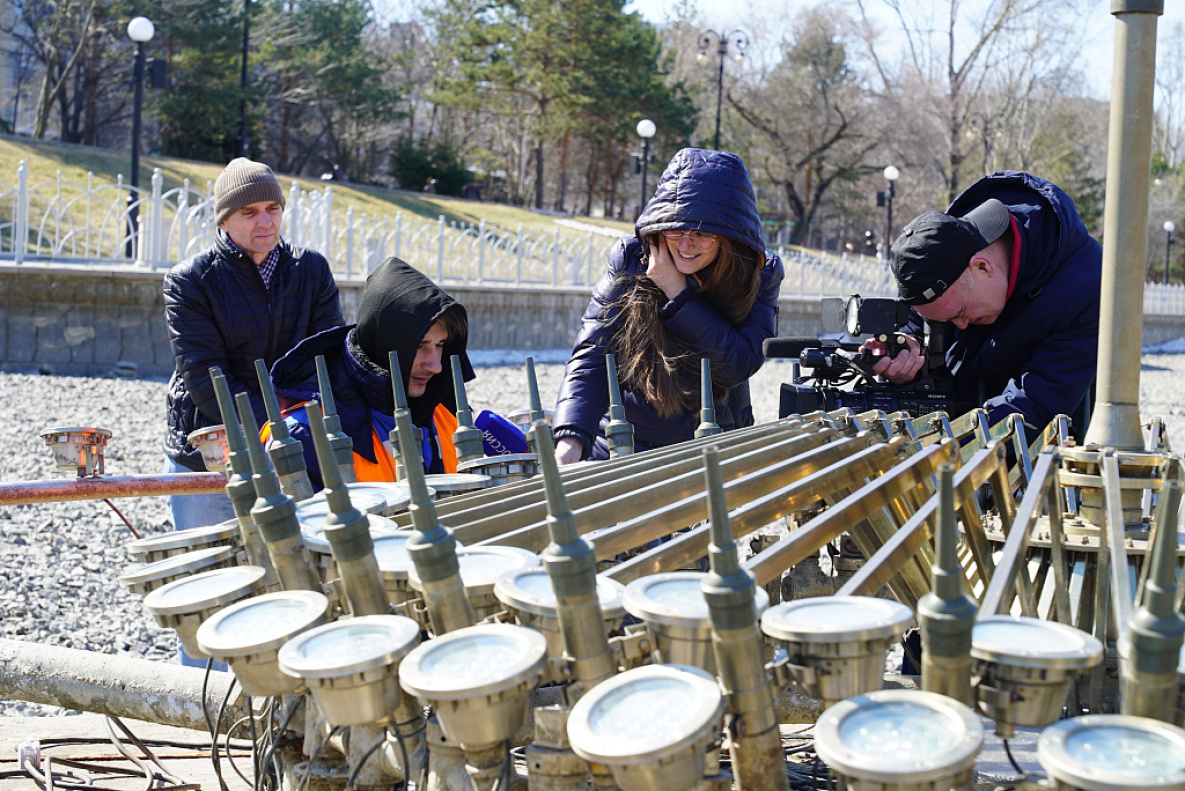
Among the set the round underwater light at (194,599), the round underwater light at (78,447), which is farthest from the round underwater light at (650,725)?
the round underwater light at (78,447)

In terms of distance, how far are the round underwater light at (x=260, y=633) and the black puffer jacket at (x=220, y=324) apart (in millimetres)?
2548

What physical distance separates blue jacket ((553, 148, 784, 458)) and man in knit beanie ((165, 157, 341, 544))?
1.24m

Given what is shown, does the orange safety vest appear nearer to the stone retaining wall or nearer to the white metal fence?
the white metal fence

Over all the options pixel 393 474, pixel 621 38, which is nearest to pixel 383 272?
pixel 393 474

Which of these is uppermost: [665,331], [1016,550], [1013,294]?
[1013,294]

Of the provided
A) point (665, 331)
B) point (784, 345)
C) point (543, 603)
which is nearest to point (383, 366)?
point (665, 331)

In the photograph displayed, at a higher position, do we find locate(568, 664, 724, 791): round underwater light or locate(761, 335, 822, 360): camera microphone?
locate(761, 335, 822, 360): camera microphone

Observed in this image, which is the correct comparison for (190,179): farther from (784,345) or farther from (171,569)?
(171,569)

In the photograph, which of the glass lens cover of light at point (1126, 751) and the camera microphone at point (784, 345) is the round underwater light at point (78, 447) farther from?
the glass lens cover of light at point (1126, 751)

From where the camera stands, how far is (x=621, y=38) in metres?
38.0

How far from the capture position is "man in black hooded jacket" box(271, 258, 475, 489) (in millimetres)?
2816

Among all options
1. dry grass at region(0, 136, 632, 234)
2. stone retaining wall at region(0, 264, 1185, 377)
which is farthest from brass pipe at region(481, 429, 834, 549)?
dry grass at region(0, 136, 632, 234)

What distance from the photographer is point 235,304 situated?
3.81 meters

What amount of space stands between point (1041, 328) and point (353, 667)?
2.37 metres
